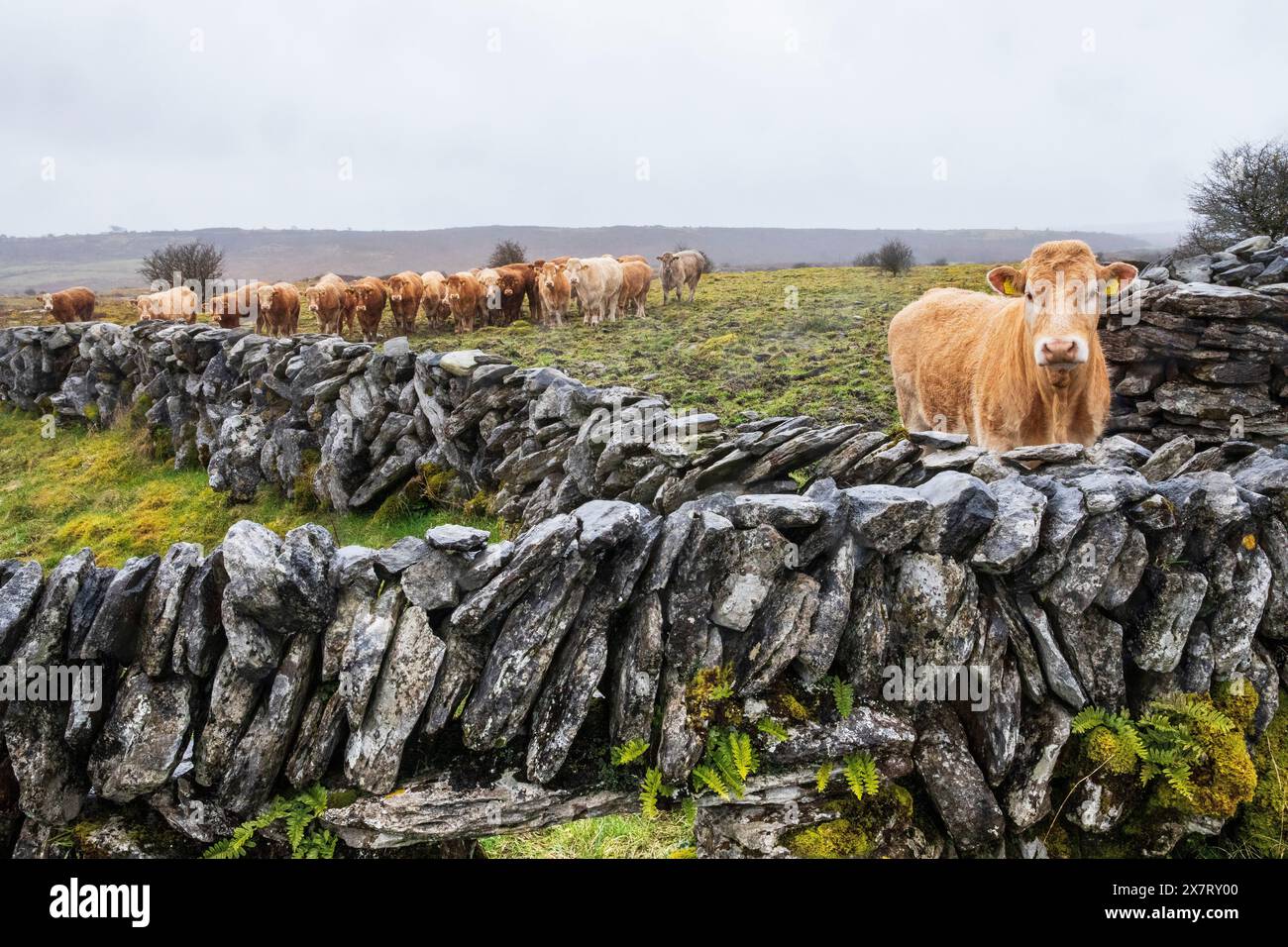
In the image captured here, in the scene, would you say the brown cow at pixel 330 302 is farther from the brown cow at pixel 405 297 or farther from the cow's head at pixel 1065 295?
the cow's head at pixel 1065 295

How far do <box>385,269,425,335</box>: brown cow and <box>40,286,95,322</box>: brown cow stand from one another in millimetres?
20457

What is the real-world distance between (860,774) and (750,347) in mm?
16875

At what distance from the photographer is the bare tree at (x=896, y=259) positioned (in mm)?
41719

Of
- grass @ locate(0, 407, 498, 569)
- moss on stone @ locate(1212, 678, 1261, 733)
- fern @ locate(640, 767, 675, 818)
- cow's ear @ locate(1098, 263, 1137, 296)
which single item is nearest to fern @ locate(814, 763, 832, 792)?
fern @ locate(640, 767, 675, 818)

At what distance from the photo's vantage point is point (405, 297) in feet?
102

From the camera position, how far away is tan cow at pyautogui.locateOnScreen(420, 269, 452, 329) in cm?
3183

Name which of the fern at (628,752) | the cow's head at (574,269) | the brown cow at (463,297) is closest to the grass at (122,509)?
the fern at (628,752)

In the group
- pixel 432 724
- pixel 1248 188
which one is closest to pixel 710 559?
pixel 432 724

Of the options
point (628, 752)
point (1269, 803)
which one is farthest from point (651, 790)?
point (1269, 803)

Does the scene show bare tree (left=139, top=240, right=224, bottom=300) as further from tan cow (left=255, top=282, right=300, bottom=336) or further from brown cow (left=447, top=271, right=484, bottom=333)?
brown cow (left=447, top=271, right=484, bottom=333)

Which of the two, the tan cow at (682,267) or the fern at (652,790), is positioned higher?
the tan cow at (682,267)

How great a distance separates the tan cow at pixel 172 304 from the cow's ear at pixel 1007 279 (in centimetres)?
3271
